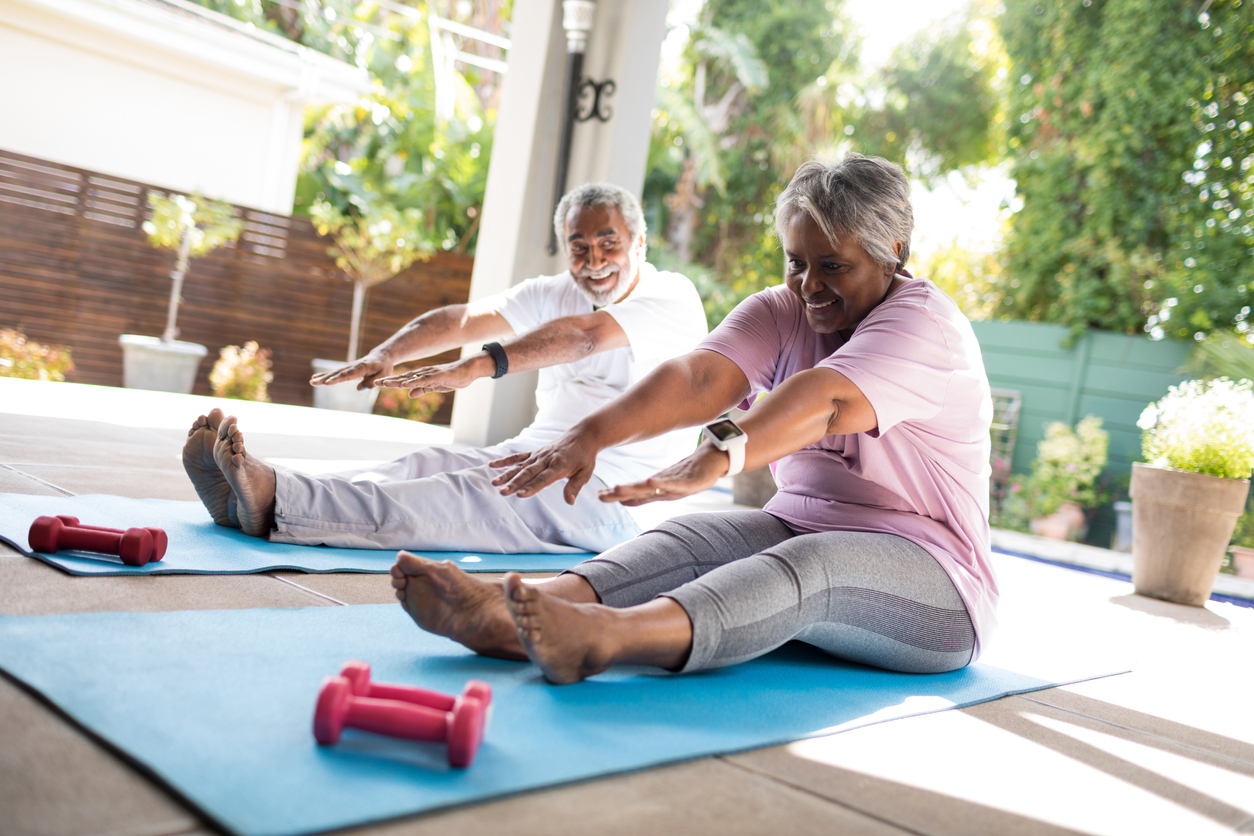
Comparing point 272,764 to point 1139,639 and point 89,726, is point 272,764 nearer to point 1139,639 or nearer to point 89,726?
point 89,726

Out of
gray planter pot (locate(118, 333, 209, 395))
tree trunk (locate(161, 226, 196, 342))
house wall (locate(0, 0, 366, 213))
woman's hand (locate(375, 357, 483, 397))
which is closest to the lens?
woman's hand (locate(375, 357, 483, 397))

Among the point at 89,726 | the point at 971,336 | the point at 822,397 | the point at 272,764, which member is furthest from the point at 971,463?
the point at 89,726

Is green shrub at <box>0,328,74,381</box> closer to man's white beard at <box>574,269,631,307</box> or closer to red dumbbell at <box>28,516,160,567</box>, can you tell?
man's white beard at <box>574,269,631,307</box>

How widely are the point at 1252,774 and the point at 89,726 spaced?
180cm

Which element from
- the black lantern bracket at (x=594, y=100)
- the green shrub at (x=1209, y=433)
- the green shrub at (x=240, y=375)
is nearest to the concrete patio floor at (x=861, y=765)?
the green shrub at (x=1209, y=433)

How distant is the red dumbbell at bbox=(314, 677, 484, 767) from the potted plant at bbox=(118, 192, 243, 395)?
7.22 m

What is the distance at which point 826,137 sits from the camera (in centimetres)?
1205

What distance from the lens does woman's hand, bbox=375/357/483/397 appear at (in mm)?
2176

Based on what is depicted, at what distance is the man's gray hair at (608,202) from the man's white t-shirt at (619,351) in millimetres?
148

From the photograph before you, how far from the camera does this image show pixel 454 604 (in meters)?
1.56

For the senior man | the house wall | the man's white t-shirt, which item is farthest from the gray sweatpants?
the house wall

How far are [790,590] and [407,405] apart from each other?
7.56 meters

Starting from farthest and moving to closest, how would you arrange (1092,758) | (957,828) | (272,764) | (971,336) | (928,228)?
1. (928,228)
2. (971,336)
3. (1092,758)
4. (957,828)
5. (272,764)

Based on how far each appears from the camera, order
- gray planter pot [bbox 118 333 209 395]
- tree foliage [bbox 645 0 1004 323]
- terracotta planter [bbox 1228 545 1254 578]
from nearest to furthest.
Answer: terracotta planter [bbox 1228 545 1254 578], gray planter pot [bbox 118 333 209 395], tree foliage [bbox 645 0 1004 323]
